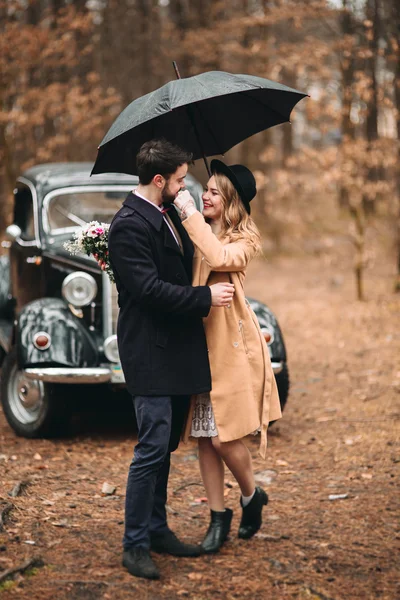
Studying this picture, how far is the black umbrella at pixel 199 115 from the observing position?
3559 millimetres

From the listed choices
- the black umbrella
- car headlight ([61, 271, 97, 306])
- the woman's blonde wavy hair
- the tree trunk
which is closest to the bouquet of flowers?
the black umbrella

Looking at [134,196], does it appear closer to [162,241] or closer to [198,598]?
[162,241]

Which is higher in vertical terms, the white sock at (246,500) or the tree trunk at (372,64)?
the tree trunk at (372,64)

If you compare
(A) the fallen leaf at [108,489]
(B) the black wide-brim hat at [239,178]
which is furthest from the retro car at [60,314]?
(B) the black wide-brim hat at [239,178]

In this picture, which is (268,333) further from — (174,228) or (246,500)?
(174,228)

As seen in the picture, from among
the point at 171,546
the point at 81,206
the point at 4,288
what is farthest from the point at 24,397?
the point at 171,546

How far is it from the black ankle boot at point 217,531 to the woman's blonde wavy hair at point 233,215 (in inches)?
54.0

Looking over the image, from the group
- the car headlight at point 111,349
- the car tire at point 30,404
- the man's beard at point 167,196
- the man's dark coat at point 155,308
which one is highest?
the man's beard at point 167,196

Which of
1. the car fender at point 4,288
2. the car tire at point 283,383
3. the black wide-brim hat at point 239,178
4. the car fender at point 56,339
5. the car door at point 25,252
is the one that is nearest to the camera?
the black wide-brim hat at point 239,178

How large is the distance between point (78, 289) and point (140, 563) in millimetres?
2953

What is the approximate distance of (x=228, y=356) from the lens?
356 centimetres

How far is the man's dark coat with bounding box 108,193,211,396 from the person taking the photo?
334 centimetres

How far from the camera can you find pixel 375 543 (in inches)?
154

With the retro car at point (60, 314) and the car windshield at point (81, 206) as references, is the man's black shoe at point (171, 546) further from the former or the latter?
the car windshield at point (81, 206)
